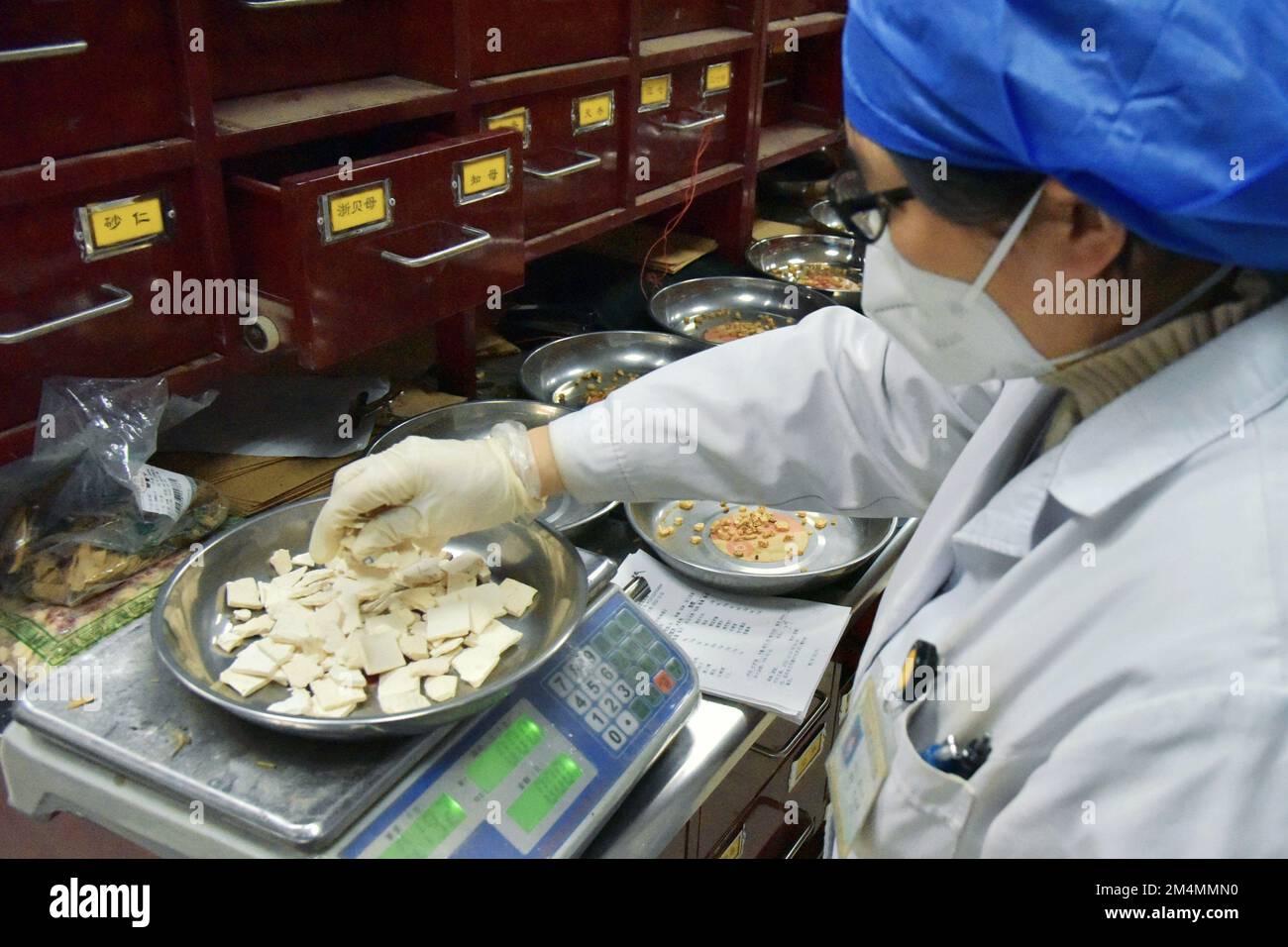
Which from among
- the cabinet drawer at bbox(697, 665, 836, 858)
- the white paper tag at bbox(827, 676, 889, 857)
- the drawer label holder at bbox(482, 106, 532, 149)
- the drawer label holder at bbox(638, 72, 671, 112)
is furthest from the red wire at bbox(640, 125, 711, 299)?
the white paper tag at bbox(827, 676, 889, 857)

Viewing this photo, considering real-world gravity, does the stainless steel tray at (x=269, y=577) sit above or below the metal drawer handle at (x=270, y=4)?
below

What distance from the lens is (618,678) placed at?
118cm

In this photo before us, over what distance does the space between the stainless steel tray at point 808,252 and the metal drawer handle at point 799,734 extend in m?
1.39

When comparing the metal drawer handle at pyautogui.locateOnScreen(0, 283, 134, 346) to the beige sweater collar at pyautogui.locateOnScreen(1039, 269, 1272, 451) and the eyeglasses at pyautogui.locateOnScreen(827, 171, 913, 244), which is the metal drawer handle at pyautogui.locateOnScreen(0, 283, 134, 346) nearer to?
the eyeglasses at pyautogui.locateOnScreen(827, 171, 913, 244)

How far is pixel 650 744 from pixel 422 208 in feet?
2.73

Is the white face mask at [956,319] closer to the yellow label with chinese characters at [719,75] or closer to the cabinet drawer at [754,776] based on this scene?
the cabinet drawer at [754,776]

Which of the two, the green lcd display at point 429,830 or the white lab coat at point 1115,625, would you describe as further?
the green lcd display at point 429,830

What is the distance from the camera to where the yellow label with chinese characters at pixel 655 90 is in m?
2.04

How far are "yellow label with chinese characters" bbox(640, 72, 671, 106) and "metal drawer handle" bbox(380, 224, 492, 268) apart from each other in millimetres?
652

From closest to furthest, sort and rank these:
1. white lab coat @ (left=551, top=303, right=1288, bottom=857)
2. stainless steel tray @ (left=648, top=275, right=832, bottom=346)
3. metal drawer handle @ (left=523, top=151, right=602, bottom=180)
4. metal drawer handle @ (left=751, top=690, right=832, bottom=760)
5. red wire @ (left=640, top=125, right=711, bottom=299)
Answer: white lab coat @ (left=551, top=303, right=1288, bottom=857)
metal drawer handle @ (left=751, top=690, right=832, bottom=760)
metal drawer handle @ (left=523, top=151, right=602, bottom=180)
red wire @ (left=640, top=125, right=711, bottom=299)
stainless steel tray @ (left=648, top=275, right=832, bottom=346)

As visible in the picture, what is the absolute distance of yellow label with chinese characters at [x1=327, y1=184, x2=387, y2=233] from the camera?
132cm

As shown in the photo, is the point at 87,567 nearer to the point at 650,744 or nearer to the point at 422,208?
the point at 422,208

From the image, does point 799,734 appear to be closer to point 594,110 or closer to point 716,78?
point 594,110

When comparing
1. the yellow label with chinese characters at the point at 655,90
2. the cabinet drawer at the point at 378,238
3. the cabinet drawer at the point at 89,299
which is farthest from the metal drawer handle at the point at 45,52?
the yellow label with chinese characters at the point at 655,90
